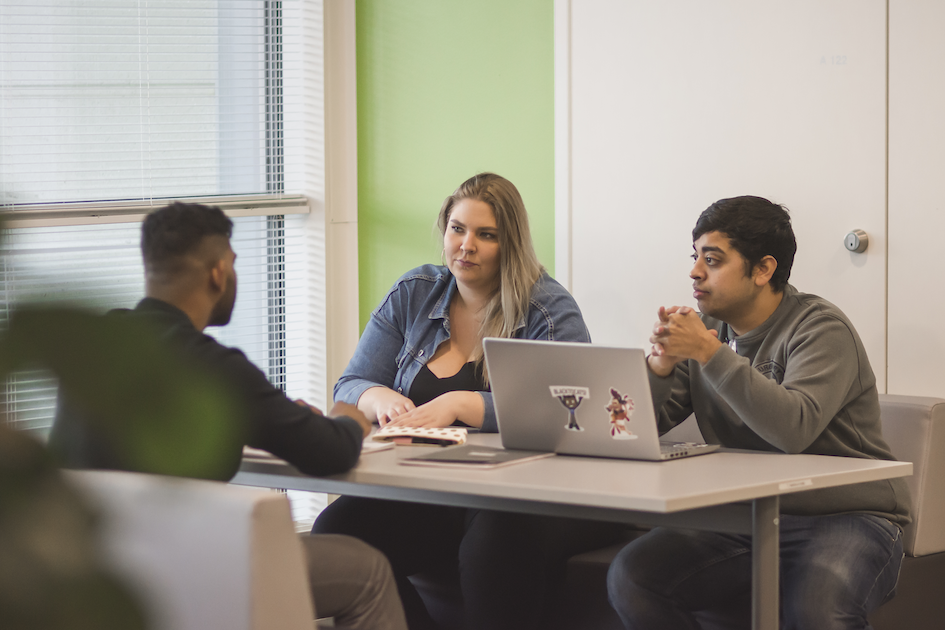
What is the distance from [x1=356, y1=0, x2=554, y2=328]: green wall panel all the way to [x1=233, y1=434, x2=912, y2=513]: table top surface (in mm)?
1662

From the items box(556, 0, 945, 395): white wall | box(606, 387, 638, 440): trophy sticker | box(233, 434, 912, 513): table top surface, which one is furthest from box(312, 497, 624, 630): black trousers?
box(556, 0, 945, 395): white wall

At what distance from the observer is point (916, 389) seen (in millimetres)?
2422

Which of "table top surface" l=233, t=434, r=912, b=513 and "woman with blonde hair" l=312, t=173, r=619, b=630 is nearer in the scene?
"table top surface" l=233, t=434, r=912, b=513

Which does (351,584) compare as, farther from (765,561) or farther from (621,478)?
(765,561)

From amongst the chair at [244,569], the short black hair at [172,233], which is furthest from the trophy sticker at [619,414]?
the short black hair at [172,233]

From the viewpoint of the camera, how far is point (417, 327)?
7.99ft

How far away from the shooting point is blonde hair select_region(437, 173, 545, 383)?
2.37 metres

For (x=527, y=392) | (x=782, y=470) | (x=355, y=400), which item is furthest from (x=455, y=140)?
(x=782, y=470)

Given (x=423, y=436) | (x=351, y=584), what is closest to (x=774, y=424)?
(x=423, y=436)

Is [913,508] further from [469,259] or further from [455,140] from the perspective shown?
[455,140]

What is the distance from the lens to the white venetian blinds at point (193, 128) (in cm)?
301

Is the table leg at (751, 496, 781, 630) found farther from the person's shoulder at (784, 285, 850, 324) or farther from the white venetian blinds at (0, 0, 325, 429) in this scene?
the white venetian blinds at (0, 0, 325, 429)

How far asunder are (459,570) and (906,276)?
1.38 metres

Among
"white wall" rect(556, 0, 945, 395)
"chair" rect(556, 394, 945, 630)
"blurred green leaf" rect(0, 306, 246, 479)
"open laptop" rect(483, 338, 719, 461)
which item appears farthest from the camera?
"white wall" rect(556, 0, 945, 395)
